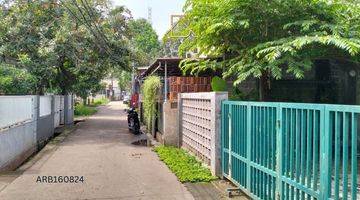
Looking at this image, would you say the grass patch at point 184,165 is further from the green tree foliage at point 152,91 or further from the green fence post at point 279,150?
the green tree foliage at point 152,91

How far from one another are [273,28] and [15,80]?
466 inches

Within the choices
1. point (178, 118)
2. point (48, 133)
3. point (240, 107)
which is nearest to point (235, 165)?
point (240, 107)

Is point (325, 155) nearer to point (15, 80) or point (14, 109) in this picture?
point (14, 109)

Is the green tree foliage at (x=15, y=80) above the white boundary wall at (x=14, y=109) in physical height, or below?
above

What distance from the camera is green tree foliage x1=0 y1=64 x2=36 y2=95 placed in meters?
17.2

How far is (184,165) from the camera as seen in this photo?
9.74 metres

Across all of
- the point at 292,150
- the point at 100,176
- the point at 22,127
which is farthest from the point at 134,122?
the point at 292,150

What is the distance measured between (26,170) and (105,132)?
952cm

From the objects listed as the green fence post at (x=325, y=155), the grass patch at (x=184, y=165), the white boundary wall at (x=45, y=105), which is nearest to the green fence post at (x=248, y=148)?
the grass patch at (x=184, y=165)

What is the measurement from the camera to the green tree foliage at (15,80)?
56.6 feet

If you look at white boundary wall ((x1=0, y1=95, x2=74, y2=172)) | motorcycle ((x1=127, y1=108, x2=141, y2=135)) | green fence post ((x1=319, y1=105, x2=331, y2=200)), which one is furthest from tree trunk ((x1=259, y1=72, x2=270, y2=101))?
motorcycle ((x1=127, y1=108, x2=141, y2=135))

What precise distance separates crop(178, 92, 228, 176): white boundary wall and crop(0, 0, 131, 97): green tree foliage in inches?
322

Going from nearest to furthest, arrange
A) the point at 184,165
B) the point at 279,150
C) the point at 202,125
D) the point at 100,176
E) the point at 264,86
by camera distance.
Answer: the point at 279,150 < the point at 100,176 < the point at 184,165 < the point at 202,125 < the point at 264,86

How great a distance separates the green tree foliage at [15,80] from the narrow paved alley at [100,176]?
16.1ft
